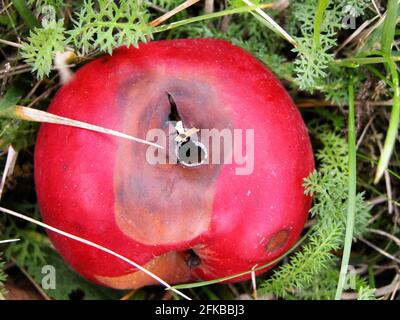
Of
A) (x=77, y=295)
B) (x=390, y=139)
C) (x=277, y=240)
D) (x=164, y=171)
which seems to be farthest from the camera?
(x=77, y=295)

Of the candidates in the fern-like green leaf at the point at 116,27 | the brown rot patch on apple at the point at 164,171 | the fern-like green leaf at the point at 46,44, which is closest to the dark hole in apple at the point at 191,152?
the brown rot patch on apple at the point at 164,171

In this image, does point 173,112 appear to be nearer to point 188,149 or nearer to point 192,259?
point 188,149

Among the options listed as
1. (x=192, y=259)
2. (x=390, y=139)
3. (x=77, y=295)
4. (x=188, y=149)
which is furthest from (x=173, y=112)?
(x=77, y=295)

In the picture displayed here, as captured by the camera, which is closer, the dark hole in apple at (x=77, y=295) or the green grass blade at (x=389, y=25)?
the green grass blade at (x=389, y=25)

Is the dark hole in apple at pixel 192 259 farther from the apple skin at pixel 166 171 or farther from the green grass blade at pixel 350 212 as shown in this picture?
the green grass blade at pixel 350 212
